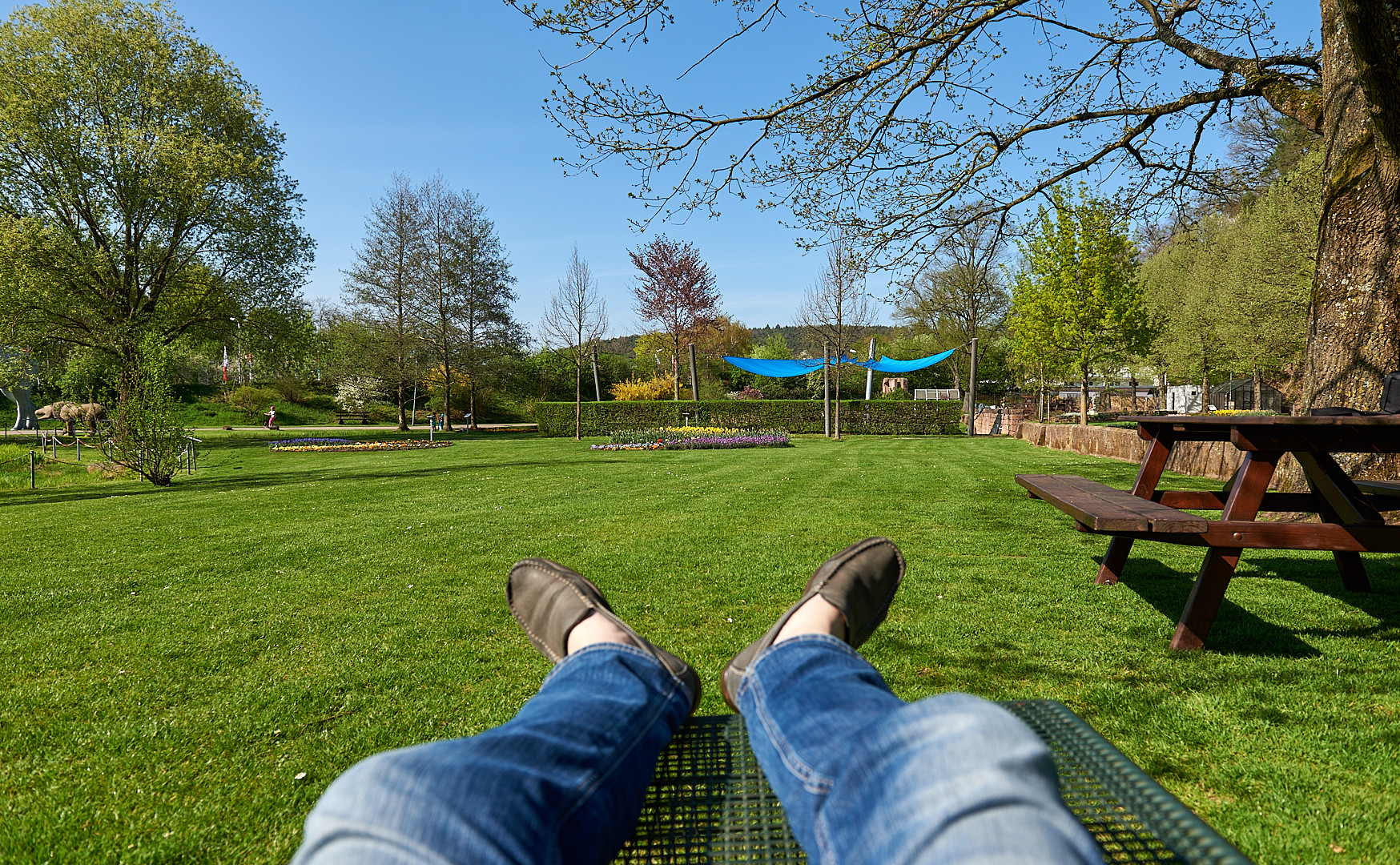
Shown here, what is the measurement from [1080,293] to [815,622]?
18.2 metres

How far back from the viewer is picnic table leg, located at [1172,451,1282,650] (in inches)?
102

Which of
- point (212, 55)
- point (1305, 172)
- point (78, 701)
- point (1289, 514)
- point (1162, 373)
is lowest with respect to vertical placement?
point (78, 701)

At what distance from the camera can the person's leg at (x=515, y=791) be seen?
650mm

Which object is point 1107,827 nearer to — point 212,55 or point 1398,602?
point 1398,602

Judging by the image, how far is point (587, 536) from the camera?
5.21 m

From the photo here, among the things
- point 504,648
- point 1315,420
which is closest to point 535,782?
point 504,648

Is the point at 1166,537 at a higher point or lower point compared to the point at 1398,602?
higher

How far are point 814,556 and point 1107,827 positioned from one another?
3.48 meters

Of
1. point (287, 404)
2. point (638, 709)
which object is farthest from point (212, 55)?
point (638, 709)

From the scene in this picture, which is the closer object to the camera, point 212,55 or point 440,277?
point 212,55

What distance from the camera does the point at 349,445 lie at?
17.9 m

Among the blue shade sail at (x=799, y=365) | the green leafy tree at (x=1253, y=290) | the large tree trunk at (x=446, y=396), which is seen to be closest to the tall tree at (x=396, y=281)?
Answer: the large tree trunk at (x=446, y=396)

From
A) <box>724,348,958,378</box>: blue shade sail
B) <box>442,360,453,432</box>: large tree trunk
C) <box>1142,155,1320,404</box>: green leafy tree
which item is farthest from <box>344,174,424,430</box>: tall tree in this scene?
<box>1142,155,1320,404</box>: green leafy tree

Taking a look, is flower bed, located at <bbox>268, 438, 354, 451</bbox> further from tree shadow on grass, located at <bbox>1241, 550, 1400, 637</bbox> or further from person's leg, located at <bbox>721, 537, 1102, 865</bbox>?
person's leg, located at <bbox>721, 537, 1102, 865</bbox>
